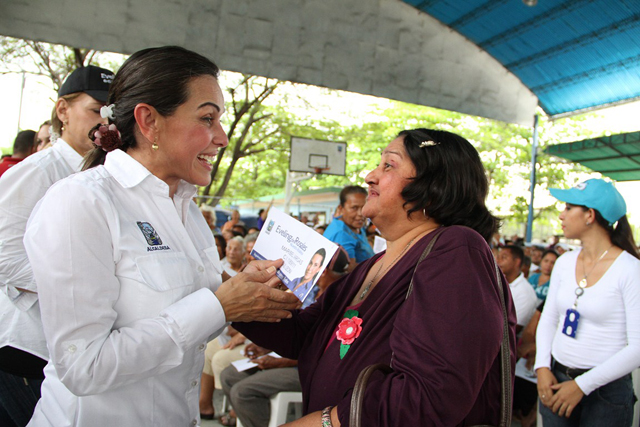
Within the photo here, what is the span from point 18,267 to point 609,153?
43.7ft

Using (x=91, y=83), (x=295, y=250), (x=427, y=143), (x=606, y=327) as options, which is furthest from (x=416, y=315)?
(x=606, y=327)

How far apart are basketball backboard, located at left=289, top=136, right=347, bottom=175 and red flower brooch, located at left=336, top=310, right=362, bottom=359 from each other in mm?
12378

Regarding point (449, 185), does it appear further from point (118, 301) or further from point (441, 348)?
point (118, 301)

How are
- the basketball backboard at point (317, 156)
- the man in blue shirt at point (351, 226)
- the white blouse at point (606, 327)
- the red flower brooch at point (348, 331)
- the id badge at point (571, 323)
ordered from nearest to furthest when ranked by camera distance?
the red flower brooch at point (348, 331), the white blouse at point (606, 327), the id badge at point (571, 323), the man in blue shirt at point (351, 226), the basketball backboard at point (317, 156)

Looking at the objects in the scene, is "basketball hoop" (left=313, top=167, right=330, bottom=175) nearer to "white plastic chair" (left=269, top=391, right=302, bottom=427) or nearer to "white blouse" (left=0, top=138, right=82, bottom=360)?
"white plastic chair" (left=269, top=391, right=302, bottom=427)

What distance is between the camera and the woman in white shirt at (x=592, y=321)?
2.53 metres

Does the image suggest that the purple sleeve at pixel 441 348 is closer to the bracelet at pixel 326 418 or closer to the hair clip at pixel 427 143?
the bracelet at pixel 326 418

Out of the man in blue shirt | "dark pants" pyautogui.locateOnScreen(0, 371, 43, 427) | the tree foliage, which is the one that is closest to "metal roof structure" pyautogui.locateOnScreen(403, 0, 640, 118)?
the tree foliage

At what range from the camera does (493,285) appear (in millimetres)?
1382

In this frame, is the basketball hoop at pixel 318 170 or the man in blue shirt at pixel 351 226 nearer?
the man in blue shirt at pixel 351 226

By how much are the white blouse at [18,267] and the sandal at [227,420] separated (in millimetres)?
2818

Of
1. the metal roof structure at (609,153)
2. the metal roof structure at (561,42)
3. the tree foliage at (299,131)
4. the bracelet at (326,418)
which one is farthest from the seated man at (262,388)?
the metal roof structure at (609,153)

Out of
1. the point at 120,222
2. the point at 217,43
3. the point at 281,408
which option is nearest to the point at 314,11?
the point at 217,43

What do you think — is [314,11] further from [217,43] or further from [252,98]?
[252,98]
